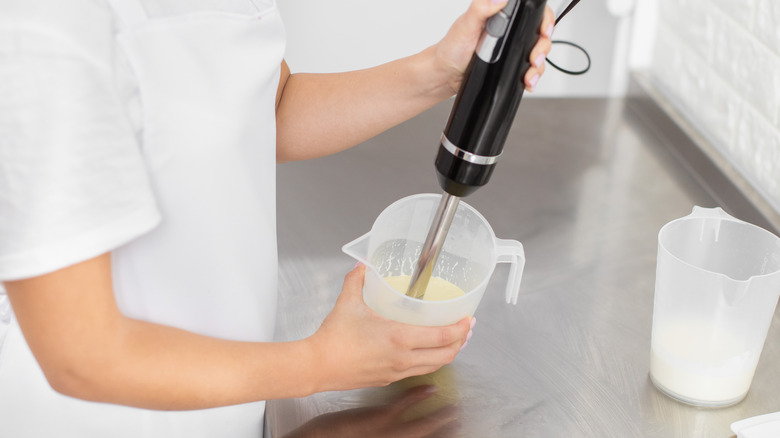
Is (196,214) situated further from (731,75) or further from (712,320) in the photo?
(731,75)

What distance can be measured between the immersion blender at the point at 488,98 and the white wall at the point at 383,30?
732 millimetres

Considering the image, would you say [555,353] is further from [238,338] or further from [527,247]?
[238,338]

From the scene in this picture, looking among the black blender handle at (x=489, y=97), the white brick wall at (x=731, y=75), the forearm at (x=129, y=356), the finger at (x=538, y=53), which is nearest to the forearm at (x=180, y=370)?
→ the forearm at (x=129, y=356)

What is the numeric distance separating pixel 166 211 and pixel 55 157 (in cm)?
17

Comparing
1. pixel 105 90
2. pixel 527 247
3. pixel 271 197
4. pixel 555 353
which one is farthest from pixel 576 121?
pixel 105 90

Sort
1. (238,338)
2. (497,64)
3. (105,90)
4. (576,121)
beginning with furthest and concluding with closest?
1. (576,121)
2. (238,338)
3. (497,64)
4. (105,90)

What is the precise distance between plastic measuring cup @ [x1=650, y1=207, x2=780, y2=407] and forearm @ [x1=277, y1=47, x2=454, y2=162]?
12.3 inches

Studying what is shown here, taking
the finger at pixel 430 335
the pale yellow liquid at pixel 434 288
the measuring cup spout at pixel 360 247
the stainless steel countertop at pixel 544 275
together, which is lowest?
the stainless steel countertop at pixel 544 275

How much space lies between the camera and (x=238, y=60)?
28.0 inches

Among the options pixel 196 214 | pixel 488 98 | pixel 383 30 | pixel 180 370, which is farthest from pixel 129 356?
pixel 383 30

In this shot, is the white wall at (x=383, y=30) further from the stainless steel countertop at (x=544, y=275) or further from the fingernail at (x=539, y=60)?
the fingernail at (x=539, y=60)

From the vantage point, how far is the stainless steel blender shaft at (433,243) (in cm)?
73

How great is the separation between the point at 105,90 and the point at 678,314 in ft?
1.90

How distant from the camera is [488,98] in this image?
A: 66 cm
